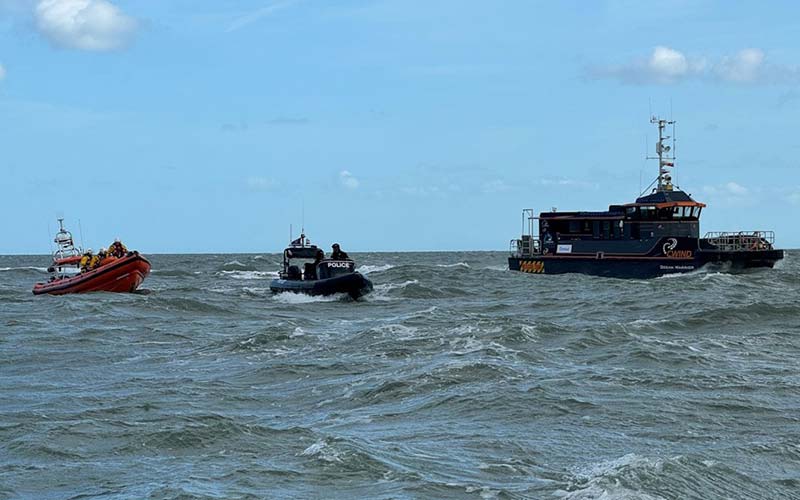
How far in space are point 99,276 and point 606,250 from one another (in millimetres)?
26019

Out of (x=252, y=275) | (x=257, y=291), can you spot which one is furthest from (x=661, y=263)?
(x=252, y=275)

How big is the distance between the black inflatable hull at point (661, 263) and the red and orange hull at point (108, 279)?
23356mm

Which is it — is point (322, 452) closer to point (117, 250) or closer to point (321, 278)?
point (321, 278)

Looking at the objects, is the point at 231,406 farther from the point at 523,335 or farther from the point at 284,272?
the point at 284,272

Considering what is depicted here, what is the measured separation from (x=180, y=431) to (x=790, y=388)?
10.3 metres

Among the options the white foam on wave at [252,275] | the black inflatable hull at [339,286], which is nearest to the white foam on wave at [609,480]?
the black inflatable hull at [339,286]

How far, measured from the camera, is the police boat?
4019 cm

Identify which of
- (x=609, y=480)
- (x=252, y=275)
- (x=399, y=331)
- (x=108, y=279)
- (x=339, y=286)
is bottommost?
(x=609, y=480)

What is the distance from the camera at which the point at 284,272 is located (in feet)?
146

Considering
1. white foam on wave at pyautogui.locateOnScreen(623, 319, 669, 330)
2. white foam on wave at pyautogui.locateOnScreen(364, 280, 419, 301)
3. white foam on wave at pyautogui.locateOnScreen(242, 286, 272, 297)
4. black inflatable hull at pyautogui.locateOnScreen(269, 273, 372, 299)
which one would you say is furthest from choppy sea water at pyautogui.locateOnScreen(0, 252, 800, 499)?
white foam on wave at pyautogui.locateOnScreen(242, 286, 272, 297)

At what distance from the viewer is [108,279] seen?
45438 millimetres

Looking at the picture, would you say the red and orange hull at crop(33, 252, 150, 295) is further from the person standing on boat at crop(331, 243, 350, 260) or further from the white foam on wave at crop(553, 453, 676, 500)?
the white foam on wave at crop(553, 453, 676, 500)

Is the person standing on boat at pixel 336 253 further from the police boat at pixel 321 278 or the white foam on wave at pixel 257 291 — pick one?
the white foam on wave at pixel 257 291

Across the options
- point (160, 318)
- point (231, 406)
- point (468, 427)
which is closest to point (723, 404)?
point (468, 427)
